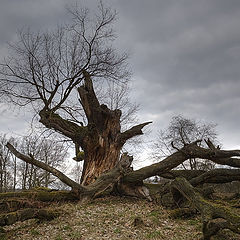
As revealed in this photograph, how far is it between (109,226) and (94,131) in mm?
5752

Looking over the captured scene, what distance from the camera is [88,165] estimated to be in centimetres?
1118

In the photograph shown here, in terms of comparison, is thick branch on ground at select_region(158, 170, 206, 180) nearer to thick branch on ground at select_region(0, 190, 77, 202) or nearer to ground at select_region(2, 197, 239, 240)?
ground at select_region(2, 197, 239, 240)

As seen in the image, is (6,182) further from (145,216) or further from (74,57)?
(145,216)

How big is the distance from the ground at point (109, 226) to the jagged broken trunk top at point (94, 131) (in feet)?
10.2

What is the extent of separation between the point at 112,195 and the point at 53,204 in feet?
9.12

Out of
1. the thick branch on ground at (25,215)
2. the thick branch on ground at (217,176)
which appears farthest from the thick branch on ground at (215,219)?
the thick branch on ground at (25,215)

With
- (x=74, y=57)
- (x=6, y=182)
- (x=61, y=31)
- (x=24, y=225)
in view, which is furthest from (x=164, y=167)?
(x=6, y=182)

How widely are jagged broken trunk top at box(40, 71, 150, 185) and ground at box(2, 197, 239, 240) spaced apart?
10.2 ft

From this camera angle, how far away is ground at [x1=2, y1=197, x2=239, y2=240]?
5.34 meters

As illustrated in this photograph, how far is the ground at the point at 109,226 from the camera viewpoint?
17.5 feet

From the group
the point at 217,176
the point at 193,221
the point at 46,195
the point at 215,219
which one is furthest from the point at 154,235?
the point at 46,195

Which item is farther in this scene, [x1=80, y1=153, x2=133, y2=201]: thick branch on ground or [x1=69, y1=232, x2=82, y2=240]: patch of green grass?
[x1=80, y1=153, x2=133, y2=201]: thick branch on ground

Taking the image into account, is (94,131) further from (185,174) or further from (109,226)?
(109,226)

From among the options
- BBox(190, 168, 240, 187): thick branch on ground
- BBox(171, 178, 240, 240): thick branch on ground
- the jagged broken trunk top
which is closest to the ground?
BBox(171, 178, 240, 240): thick branch on ground
